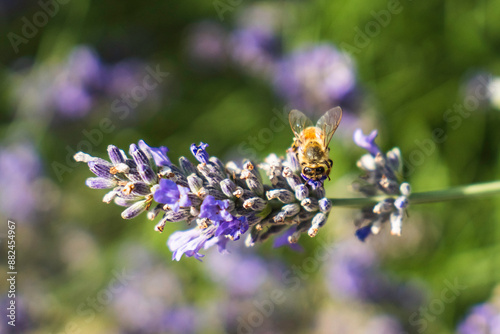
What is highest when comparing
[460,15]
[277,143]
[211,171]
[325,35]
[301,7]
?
[211,171]

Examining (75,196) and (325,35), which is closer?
(325,35)

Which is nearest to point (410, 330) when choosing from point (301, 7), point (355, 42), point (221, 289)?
point (221, 289)

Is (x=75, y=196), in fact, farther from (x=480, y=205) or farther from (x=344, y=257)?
(x=480, y=205)

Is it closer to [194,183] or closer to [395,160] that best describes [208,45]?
[395,160]

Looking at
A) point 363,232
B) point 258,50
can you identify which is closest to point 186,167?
point 363,232

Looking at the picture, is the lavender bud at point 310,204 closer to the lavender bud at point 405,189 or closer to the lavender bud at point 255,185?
the lavender bud at point 255,185

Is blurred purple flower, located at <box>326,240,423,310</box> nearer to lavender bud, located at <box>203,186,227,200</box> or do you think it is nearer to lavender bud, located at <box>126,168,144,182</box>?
lavender bud, located at <box>203,186,227,200</box>

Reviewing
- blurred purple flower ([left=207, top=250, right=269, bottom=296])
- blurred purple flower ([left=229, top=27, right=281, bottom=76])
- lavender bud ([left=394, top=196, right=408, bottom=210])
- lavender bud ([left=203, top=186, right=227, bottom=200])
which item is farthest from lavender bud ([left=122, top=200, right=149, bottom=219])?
blurred purple flower ([left=229, top=27, right=281, bottom=76])
